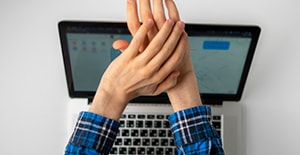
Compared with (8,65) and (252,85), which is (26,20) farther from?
(252,85)

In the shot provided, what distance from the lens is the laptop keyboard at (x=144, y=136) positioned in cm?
85

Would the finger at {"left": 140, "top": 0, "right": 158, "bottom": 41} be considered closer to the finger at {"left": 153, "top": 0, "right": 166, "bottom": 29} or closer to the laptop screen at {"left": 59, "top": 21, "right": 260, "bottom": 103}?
the finger at {"left": 153, "top": 0, "right": 166, "bottom": 29}

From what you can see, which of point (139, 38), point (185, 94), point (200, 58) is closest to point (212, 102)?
point (200, 58)

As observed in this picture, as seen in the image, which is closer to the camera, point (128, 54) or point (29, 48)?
point (128, 54)

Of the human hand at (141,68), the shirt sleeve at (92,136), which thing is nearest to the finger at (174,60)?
the human hand at (141,68)

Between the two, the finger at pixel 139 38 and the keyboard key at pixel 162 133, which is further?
the keyboard key at pixel 162 133

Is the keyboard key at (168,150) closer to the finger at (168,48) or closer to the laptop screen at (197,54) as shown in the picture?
the laptop screen at (197,54)

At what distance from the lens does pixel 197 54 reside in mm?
836

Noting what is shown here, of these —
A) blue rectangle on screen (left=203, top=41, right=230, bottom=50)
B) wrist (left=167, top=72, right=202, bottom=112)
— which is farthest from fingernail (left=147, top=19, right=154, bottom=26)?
blue rectangle on screen (left=203, top=41, right=230, bottom=50)

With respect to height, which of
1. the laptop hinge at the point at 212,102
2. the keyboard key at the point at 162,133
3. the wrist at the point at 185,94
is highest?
the wrist at the point at 185,94

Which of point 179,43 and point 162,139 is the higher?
point 179,43

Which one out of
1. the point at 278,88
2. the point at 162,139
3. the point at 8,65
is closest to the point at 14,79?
the point at 8,65

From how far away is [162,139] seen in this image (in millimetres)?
853

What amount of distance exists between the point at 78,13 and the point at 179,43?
0.37 m
